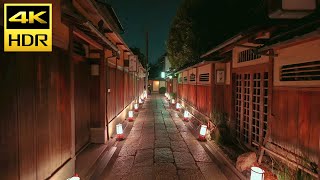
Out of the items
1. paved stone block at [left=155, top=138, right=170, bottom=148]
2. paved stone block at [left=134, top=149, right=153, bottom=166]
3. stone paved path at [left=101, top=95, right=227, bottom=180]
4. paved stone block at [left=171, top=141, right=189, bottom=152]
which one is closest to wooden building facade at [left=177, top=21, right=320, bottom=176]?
stone paved path at [left=101, top=95, right=227, bottom=180]

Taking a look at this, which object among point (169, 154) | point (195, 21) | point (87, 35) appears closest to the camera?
A: point (87, 35)

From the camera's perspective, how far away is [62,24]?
6.91 meters

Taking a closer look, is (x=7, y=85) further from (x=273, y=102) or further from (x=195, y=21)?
(x=195, y=21)

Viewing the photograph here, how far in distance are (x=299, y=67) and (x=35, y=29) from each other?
20.9ft

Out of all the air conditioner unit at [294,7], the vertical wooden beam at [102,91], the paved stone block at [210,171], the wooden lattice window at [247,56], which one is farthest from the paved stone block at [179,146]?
the air conditioner unit at [294,7]

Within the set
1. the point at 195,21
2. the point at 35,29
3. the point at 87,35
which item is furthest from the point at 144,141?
the point at 195,21

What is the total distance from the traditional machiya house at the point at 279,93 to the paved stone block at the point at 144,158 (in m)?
3.93

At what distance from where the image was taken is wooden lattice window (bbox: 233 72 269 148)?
9086 millimetres

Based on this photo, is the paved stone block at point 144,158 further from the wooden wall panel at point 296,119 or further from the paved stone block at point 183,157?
the wooden wall panel at point 296,119

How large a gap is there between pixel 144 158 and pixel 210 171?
2591mm

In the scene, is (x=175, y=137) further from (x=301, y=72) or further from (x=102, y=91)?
(x=301, y=72)

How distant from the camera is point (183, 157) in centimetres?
1002

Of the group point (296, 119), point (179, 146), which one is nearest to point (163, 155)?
point (179, 146)

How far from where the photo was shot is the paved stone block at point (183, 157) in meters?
9.53
